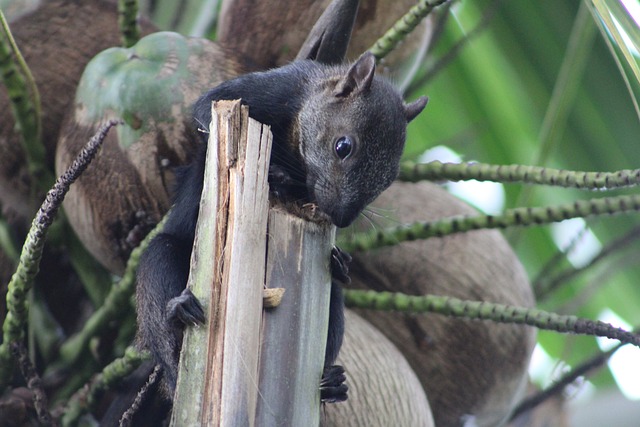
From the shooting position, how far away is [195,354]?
1.33 meters

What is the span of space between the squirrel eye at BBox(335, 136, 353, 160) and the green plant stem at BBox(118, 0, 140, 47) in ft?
1.68

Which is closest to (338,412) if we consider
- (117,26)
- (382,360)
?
(382,360)

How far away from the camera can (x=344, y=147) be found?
6.72ft

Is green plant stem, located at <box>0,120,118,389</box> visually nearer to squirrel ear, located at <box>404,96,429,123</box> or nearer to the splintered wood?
the splintered wood

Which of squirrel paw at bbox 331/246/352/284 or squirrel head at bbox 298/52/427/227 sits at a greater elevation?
squirrel head at bbox 298/52/427/227

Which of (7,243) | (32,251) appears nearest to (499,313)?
(32,251)

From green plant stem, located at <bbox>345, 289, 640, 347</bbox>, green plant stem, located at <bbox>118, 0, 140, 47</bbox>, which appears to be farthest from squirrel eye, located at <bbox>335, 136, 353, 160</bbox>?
green plant stem, located at <bbox>118, 0, 140, 47</bbox>

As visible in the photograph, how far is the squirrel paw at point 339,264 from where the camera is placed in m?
1.58

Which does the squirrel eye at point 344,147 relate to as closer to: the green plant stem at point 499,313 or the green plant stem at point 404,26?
the green plant stem at point 404,26

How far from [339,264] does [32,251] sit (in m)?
0.51

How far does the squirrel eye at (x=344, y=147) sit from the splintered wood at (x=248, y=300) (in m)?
0.53

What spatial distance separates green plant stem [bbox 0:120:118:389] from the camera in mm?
1432

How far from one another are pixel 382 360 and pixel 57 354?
28.6 inches

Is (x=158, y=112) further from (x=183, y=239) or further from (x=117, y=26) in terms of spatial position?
(x=117, y=26)
